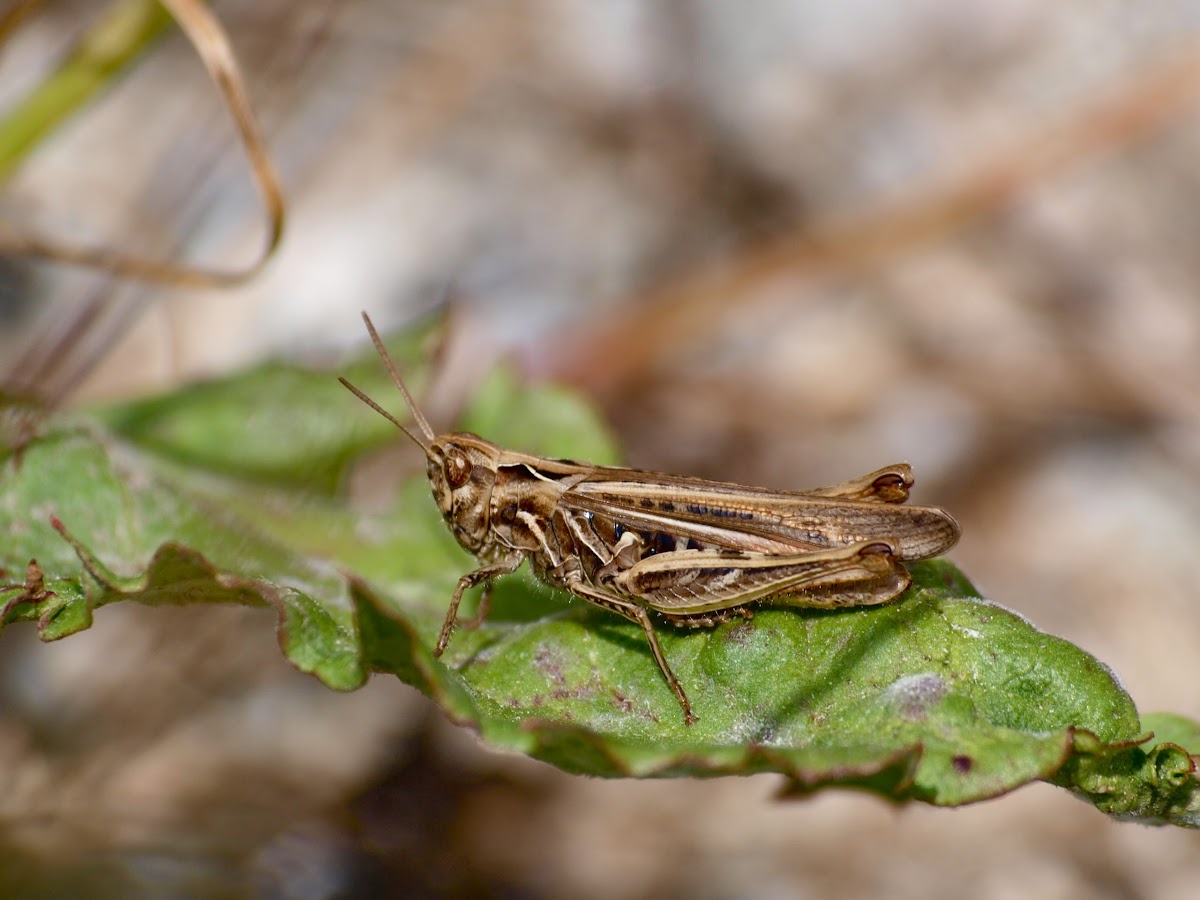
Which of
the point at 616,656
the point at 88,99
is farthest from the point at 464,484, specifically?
the point at 88,99

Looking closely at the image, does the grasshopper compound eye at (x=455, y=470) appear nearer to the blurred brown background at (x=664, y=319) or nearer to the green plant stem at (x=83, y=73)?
the green plant stem at (x=83, y=73)

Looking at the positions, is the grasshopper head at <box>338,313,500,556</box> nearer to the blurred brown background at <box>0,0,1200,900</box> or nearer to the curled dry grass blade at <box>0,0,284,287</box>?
the curled dry grass blade at <box>0,0,284,287</box>

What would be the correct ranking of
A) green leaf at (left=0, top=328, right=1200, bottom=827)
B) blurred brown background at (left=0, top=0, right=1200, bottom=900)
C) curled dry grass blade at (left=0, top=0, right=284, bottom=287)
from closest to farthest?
green leaf at (left=0, top=328, right=1200, bottom=827) → curled dry grass blade at (left=0, top=0, right=284, bottom=287) → blurred brown background at (left=0, top=0, right=1200, bottom=900)

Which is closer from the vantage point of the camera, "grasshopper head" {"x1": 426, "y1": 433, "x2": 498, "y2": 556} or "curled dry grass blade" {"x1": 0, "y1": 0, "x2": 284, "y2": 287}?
"grasshopper head" {"x1": 426, "y1": 433, "x2": 498, "y2": 556}

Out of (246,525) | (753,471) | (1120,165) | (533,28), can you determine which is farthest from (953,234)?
(246,525)

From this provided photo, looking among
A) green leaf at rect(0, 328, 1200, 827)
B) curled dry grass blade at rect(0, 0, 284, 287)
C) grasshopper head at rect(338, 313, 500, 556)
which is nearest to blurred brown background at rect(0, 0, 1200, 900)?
curled dry grass blade at rect(0, 0, 284, 287)

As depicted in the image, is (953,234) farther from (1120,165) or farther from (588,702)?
(588,702)
